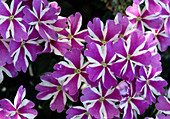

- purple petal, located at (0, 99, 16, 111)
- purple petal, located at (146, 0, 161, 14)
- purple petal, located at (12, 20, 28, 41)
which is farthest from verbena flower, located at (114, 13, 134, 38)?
purple petal, located at (0, 99, 16, 111)

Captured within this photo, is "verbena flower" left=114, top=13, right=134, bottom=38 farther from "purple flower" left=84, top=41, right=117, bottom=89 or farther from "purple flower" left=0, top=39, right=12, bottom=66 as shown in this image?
"purple flower" left=0, top=39, right=12, bottom=66

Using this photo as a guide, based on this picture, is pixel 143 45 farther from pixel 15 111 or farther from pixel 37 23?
pixel 15 111

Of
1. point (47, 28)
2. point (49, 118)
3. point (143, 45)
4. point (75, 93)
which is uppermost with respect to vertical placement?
point (47, 28)

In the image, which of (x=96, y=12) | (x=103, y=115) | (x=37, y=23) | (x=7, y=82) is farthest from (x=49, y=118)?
(x=96, y=12)

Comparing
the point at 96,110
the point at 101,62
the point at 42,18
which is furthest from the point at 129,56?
the point at 42,18

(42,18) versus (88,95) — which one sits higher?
(42,18)

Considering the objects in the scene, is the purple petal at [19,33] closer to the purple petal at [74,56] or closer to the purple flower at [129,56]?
the purple petal at [74,56]

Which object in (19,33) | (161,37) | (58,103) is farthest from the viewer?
(161,37)

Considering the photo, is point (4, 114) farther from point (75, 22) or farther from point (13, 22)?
point (75, 22)
